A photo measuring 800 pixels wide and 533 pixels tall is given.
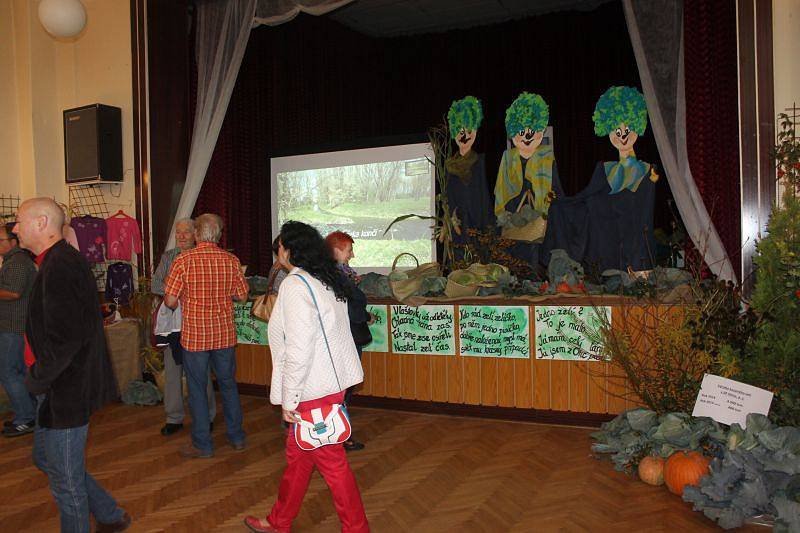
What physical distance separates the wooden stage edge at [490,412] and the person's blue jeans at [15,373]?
2412 millimetres

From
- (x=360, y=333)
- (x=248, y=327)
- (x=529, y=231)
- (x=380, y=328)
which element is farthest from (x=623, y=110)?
(x=248, y=327)

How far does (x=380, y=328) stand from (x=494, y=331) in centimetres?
93

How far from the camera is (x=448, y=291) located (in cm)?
476

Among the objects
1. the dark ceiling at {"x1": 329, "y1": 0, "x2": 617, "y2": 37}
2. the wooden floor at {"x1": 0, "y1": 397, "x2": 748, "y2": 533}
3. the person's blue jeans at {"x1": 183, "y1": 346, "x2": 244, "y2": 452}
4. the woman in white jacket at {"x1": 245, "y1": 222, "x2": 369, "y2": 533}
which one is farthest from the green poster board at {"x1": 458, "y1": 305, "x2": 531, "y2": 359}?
the dark ceiling at {"x1": 329, "y1": 0, "x2": 617, "y2": 37}

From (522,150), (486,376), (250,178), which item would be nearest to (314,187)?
(250,178)

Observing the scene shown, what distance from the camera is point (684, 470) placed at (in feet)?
10.4

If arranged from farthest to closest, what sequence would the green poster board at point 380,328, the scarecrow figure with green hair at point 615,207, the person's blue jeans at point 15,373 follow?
1. the scarecrow figure with green hair at point 615,207
2. the green poster board at point 380,328
3. the person's blue jeans at point 15,373

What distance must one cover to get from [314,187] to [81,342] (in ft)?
16.0

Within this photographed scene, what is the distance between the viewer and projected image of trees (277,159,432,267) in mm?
6414

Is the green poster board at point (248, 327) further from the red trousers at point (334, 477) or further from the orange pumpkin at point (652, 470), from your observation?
the orange pumpkin at point (652, 470)

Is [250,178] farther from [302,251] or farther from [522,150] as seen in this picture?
[302,251]

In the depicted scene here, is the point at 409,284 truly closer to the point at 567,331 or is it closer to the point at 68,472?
the point at 567,331

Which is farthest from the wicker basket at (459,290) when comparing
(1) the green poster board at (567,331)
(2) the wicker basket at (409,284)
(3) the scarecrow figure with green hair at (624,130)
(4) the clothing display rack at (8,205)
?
(4) the clothing display rack at (8,205)

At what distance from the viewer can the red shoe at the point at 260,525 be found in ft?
9.13
